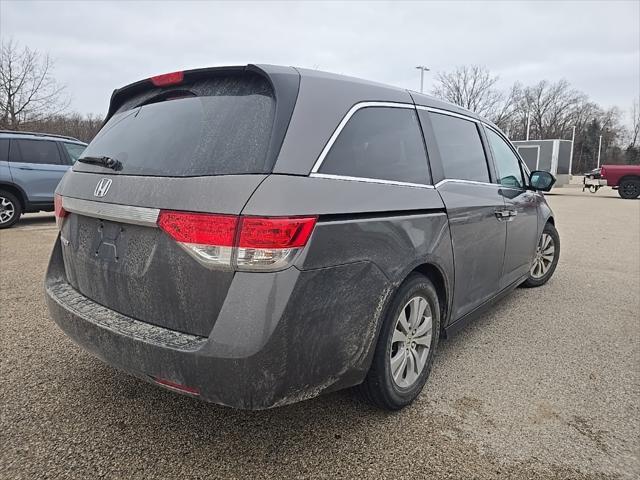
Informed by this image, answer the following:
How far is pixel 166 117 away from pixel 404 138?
1.24 meters

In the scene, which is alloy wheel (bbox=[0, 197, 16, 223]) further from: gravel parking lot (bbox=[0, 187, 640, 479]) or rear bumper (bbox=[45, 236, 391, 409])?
rear bumper (bbox=[45, 236, 391, 409])

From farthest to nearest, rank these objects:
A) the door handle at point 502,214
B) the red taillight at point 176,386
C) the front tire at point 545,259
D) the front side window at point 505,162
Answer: the front tire at point 545,259 < the front side window at point 505,162 < the door handle at point 502,214 < the red taillight at point 176,386

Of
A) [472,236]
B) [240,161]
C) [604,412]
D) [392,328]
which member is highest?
[240,161]

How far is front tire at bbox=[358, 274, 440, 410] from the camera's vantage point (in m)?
2.13

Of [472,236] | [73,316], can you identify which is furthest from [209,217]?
[472,236]

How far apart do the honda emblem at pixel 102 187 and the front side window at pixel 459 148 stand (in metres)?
1.86

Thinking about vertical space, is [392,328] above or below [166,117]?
below

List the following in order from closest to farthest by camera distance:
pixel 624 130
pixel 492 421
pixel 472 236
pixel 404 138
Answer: pixel 492 421 → pixel 404 138 → pixel 472 236 → pixel 624 130

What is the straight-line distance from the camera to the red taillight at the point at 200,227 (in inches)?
63.6

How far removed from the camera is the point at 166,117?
2.13 metres

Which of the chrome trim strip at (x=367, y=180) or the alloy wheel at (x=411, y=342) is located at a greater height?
the chrome trim strip at (x=367, y=180)

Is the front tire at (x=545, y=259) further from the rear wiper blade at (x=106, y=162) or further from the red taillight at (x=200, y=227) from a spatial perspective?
the rear wiper blade at (x=106, y=162)

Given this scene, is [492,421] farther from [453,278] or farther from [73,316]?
[73,316]

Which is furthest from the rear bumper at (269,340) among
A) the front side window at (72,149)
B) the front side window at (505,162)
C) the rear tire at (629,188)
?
the rear tire at (629,188)
